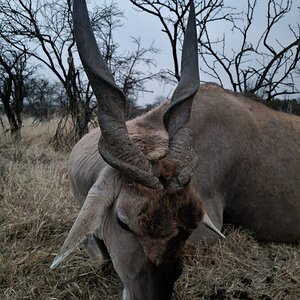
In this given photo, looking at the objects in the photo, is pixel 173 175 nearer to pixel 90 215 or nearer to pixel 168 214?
pixel 168 214

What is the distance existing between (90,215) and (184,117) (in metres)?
0.99

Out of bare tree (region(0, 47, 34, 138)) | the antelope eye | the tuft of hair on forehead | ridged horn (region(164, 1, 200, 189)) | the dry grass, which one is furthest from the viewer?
bare tree (region(0, 47, 34, 138))

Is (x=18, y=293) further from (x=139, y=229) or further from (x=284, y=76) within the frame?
(x=284, y=76)

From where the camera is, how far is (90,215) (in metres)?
2.56

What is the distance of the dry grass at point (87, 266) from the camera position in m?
3.18

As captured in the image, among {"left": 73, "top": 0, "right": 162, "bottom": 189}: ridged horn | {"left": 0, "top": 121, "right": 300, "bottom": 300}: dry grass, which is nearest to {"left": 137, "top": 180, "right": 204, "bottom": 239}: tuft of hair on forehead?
{"left": 73, "top": 0, "right": 162, "bottom": 189}: ridged horn

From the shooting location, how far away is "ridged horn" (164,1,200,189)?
265cm

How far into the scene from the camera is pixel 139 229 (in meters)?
2.43

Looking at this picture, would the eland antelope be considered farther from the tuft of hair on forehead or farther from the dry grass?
the dry grass

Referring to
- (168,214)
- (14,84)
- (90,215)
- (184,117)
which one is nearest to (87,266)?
(90,215)

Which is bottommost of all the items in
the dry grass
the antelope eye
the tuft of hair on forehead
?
the dry grass

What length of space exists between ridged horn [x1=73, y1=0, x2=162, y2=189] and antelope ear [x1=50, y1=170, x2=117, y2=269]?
17cm

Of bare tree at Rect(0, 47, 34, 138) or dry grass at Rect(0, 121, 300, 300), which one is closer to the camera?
dry grass at Rect(0, 121, 300, 300)

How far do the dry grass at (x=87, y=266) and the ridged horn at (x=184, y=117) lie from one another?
1.05 metres
